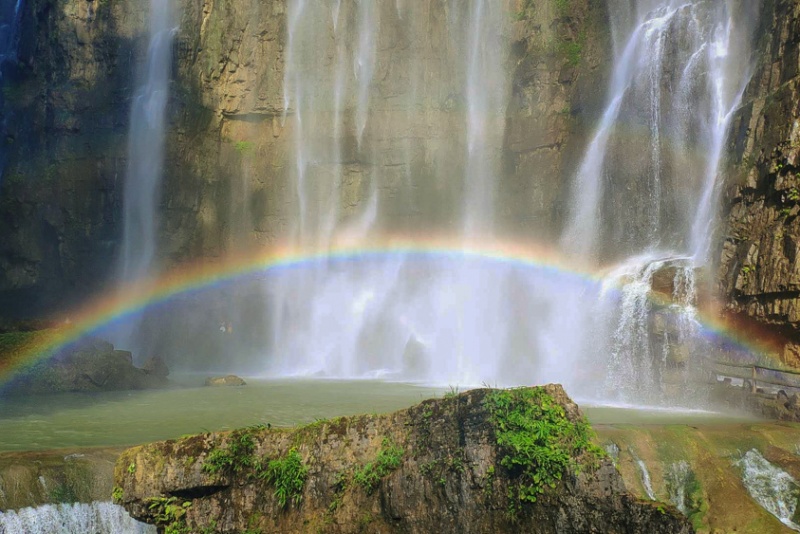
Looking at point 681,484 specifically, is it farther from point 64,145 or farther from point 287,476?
point 64,145

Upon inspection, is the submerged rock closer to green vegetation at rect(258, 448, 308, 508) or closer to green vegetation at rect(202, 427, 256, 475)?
green vegetation at rect(202, 427, 256, 475)

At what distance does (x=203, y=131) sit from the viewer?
3719 centimetres

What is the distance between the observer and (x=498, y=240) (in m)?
34.5

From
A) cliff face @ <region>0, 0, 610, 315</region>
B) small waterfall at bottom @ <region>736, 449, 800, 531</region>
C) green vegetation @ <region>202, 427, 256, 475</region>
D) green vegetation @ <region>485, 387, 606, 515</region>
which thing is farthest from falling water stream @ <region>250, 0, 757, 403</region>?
green vegetation @ <region>202, 427, 256, 475</region>

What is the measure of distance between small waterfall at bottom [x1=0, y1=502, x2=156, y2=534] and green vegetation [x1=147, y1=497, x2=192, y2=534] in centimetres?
97

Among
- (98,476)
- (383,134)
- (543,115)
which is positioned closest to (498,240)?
(543,115)

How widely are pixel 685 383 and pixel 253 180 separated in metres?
25.2

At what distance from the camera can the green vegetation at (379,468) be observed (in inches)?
304

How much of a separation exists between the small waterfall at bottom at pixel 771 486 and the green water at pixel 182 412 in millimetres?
2956

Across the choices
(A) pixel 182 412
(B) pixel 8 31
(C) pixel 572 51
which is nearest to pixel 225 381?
(A) pixel 182 412

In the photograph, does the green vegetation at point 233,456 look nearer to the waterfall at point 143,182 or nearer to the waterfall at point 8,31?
the waterfall at point 143,182

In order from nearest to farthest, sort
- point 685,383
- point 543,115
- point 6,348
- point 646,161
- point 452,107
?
point 685,383, point 6,348, point 646,161, point 543,115, point 452,107

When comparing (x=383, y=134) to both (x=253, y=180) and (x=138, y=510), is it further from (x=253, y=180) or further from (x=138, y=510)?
(x=138, y=510)

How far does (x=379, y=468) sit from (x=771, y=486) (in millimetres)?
7293
